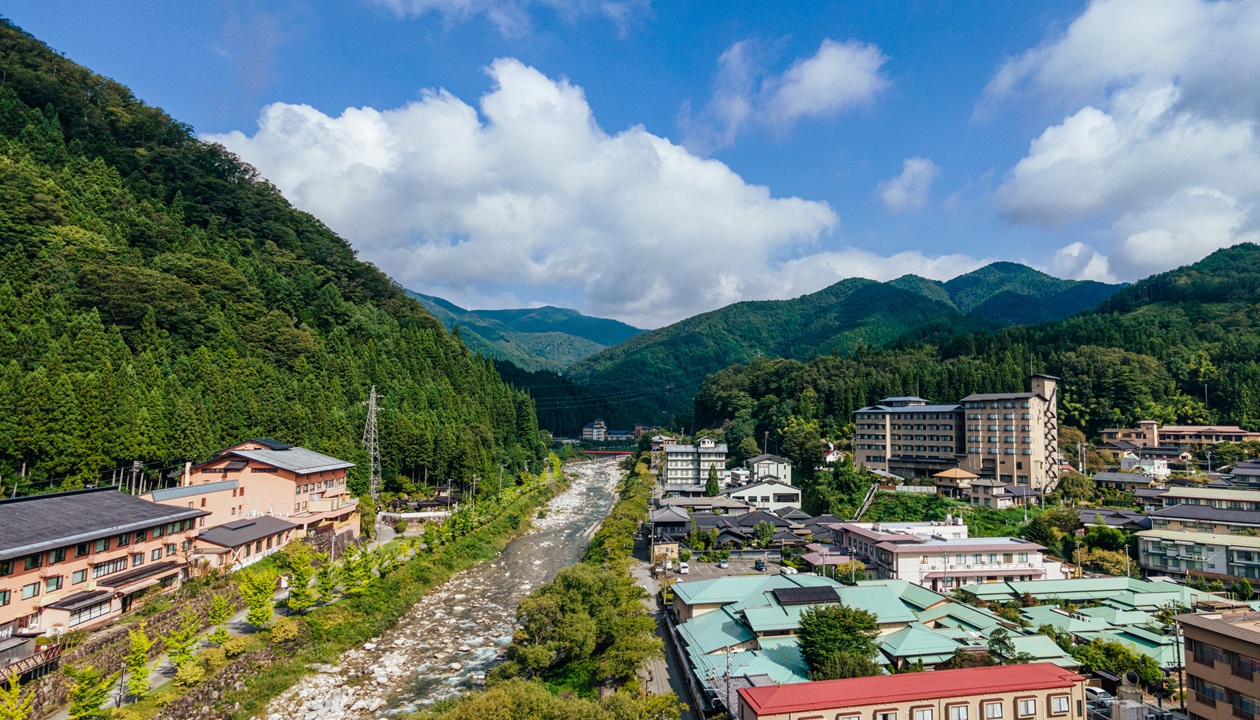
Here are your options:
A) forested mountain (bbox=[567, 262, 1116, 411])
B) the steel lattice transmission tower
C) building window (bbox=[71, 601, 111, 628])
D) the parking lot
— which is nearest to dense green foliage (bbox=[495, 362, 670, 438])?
forested mountain (bbox=[567, 262, 1116, 411])

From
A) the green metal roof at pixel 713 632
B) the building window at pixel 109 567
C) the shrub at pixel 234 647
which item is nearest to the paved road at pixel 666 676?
the green metal roof at pixel 713 632

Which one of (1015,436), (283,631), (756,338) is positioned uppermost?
(756,338)

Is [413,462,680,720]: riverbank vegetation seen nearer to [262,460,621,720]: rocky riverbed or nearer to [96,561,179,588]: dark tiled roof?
[262,460,621,720]: rocky riverbed

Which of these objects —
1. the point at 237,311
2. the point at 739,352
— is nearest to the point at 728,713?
the point at 237,311

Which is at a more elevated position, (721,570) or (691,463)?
(691,463)

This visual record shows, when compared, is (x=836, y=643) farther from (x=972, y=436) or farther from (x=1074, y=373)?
(x=1074, y=373)

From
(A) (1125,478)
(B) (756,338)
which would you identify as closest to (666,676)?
(A) (1125,478)

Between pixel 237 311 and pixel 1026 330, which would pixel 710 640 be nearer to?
pixel 237 311

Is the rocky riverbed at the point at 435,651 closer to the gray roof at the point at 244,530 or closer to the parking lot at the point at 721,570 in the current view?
the parking lot at the point at 721,570
